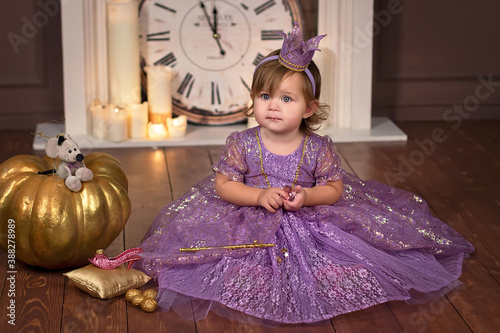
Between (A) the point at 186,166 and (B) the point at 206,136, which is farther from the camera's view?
(B) the point at 206,136

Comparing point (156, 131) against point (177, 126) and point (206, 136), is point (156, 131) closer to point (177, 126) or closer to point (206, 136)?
point (177, 126)

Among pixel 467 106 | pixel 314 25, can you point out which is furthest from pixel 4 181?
pixel 467 106

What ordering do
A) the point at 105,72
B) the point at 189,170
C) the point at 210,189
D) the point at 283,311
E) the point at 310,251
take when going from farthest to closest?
the point at 105,72, the point at 189,170, the point at 210,189, the point at 310,251, the point at 283,311

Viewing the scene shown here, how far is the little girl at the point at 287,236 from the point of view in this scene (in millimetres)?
2074

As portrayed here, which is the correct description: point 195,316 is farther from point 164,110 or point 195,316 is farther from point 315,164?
point 164,110

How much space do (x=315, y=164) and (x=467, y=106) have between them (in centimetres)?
208

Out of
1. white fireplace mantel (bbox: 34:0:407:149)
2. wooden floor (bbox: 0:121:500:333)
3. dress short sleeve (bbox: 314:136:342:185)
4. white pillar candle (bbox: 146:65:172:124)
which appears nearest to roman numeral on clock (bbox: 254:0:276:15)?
white fireplace mantel (bbox: 34:0:407:149)

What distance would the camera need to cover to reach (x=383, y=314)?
203cm

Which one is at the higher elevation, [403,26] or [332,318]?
[403,26]

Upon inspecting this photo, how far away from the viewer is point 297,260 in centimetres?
217

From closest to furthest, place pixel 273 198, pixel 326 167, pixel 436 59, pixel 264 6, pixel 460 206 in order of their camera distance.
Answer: pixel 273 198 → pixel 326 167 → pixel 460 206 → pixel 264 6 → pixel 436 59

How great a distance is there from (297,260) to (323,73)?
179cm

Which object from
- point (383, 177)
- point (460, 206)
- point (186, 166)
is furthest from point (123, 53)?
point (460, 206)

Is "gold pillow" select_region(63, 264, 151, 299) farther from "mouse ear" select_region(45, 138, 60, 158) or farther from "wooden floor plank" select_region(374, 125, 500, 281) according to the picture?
"wooden floor plank" select_region(374, 125, 500, 281)
